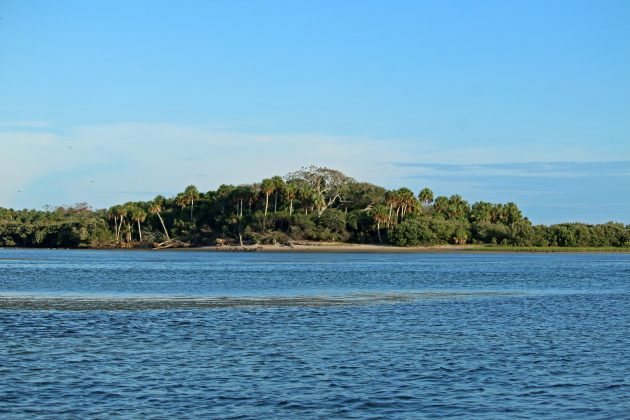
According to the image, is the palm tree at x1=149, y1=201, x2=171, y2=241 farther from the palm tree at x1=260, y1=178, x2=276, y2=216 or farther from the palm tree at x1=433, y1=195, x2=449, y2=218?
the palm tree at x1=433, y1=195, x2=449, y2=218

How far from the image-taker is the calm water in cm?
1762

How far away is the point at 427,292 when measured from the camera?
50.2 m

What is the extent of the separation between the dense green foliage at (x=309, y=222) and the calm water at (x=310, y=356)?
329 ft

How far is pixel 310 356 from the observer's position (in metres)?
23.6

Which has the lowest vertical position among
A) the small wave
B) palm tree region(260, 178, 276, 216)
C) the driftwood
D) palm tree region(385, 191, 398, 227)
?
the small wave

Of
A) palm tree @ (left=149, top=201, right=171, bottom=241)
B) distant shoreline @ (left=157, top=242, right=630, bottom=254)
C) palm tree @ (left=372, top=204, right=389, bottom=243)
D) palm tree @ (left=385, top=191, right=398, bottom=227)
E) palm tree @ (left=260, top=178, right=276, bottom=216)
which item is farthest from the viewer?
palm tree @ (left=149, top=201, right=171, bottom=241)

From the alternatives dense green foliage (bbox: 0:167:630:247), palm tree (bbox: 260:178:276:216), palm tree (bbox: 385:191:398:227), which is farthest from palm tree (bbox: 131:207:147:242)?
palm tree (bbox: 385:191:398:227)

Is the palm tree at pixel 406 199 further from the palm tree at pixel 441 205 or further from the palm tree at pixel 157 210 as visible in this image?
the palm tree at pixel 157 210

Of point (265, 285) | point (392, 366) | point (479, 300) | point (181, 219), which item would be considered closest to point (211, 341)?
point (392, 366)

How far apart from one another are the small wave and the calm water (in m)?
0.10

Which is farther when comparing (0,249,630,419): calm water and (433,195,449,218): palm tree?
(433,195,449,218): palm tree

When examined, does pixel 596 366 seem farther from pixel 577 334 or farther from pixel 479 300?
pixel 479 300

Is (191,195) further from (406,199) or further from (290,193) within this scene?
(406,199)

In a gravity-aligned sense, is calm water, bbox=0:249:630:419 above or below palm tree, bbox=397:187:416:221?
below
